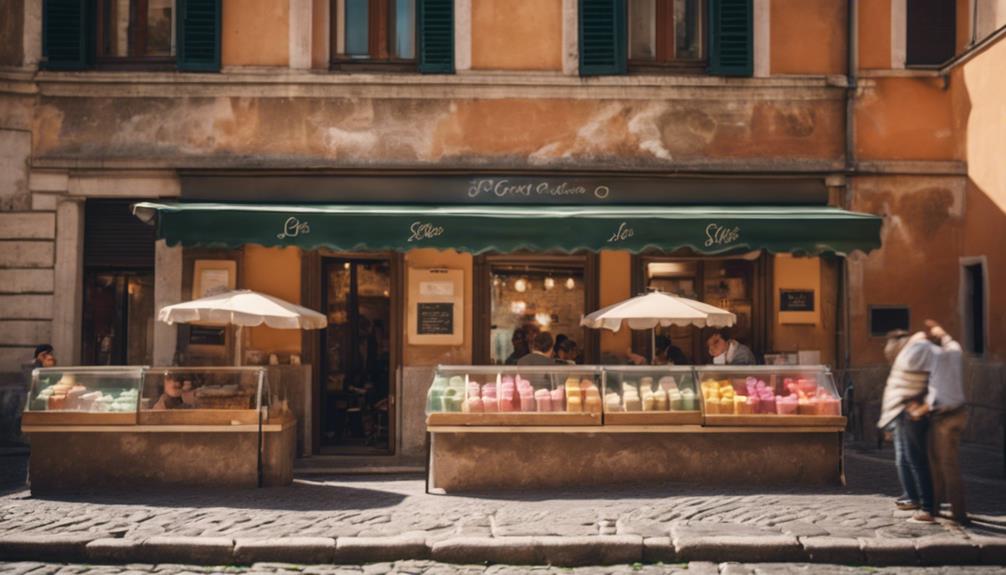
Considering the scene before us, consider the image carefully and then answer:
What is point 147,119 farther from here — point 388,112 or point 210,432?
point 210,432

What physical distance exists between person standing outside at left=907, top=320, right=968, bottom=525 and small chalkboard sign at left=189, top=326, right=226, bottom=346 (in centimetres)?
841

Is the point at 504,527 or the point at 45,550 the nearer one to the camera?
the point at 45,550

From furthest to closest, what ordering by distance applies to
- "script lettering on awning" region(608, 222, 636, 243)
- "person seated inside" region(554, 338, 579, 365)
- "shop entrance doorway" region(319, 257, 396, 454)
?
"shop entrance doorway" region(319, 257, 396, 454)
"person seated inside" region(554, 338, 579, 365)
"script lettering on awning" region(608, 222, 636, 243)

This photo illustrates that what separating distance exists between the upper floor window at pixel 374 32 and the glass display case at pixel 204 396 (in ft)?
16.4

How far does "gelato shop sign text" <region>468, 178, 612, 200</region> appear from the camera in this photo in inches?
490

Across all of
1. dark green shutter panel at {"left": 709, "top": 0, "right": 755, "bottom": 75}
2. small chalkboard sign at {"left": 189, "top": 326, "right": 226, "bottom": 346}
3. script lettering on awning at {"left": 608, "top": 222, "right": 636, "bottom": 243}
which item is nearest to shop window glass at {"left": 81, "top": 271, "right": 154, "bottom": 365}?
small chalkboard sign at {"left": 189, "top": 326, "right": 226, "bottom": 346}

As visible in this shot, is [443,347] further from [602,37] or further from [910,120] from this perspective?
[910,120]

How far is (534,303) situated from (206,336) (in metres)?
4.33

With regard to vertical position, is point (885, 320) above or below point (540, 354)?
above

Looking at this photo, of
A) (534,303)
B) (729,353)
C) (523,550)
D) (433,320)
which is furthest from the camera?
(534,303)

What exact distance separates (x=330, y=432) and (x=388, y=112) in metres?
4.36

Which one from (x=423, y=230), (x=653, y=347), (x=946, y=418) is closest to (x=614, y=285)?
(x=653, y=347)

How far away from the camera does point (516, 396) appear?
9695 mm

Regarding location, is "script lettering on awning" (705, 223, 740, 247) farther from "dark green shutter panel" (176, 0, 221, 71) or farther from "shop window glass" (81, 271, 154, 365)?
"shop window glass" (81, 271, 154, 365)
